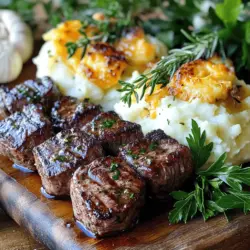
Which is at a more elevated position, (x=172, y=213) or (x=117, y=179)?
(x=117, y=179)

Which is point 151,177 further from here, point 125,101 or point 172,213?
point 125,101

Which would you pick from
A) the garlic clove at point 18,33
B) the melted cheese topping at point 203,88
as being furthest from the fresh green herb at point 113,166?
the garlic clove at point 18,33

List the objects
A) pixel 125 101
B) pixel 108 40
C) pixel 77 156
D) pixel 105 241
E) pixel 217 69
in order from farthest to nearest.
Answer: pixel 108 40
pixel 217 69
pixel 125 101
pixel 77 156
pixel 105 241

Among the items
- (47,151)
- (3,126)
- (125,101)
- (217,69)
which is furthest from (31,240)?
(217,69)

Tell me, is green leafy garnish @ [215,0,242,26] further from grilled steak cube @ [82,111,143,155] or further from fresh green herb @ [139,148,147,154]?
fresh green herb @ [139,148,147,154]

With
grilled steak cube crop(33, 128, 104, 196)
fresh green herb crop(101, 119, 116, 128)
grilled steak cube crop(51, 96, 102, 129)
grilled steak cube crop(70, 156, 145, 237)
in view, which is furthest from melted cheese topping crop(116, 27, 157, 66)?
grilled steak cube crop(70, 156, 145, 237)

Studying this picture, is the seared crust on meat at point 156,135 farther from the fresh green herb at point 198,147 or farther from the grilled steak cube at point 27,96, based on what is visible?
the grilled steak cube at point 27,96
